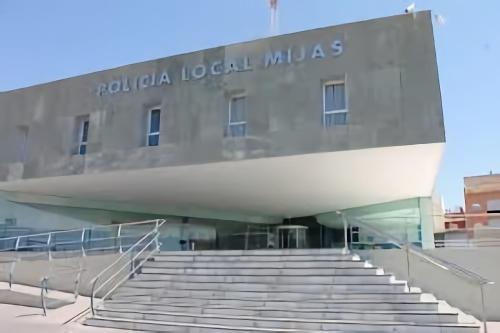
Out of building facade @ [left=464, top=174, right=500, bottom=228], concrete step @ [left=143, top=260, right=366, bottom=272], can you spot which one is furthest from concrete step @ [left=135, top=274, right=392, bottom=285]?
building facade @ [left=464, top=174, right=500, bottom=228]

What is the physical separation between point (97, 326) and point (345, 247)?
17.3 ft

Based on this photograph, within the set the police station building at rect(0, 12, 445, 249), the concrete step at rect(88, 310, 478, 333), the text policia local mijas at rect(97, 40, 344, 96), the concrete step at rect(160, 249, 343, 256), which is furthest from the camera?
the text policia local mijas at rect(97, 40, 344, 96)

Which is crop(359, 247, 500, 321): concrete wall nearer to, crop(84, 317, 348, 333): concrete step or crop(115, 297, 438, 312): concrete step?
crop(115, 297, 438, 312): concrete step

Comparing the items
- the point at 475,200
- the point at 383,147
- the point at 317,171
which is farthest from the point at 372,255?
the point at 475,200

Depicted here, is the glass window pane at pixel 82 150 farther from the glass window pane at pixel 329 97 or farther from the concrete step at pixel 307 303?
the glass window pane at pixel 329 97

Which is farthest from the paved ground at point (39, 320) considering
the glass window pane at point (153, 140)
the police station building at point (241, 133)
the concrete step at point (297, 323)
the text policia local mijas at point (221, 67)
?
the text policia local mijas at point (221, 67)

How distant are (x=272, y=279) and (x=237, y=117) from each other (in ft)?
17.0

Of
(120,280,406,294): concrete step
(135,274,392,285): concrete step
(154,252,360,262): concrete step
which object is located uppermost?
(154,252,360,262): concrete step

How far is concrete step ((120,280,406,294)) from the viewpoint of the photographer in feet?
30.4

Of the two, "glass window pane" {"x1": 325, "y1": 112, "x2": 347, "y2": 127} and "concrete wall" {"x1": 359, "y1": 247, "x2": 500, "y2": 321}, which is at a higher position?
"glass window pane" {"x1": 325, "y1": 112, "x2": 347, "y2": 127}

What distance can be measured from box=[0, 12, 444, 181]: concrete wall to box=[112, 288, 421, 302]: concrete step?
3.87m

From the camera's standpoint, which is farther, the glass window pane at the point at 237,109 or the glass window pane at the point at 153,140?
the glass window pane at the point at 153,140

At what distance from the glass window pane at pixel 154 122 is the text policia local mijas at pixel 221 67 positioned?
831mm

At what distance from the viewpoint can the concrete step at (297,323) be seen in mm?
7727
